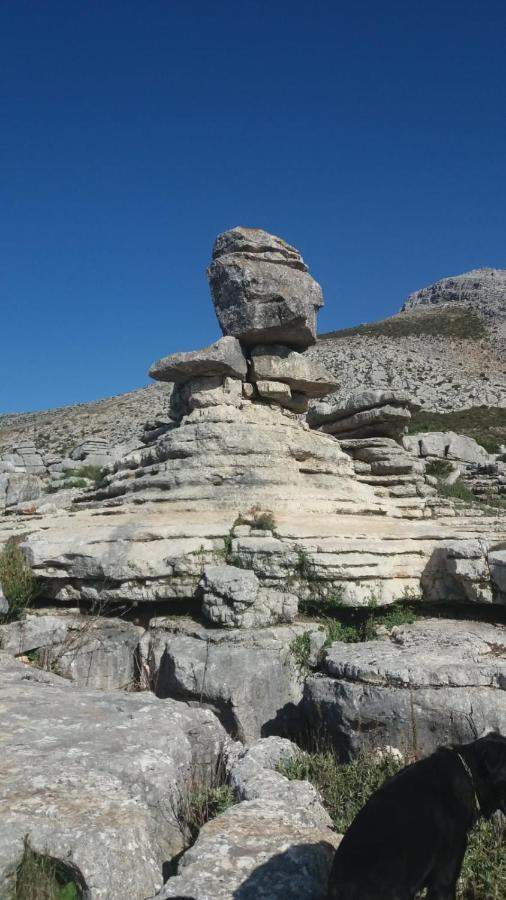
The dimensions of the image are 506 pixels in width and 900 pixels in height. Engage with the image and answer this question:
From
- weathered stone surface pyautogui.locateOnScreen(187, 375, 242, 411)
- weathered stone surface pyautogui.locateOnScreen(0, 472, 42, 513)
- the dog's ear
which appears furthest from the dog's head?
weathered stone surface pyautogui.locateOnScreen(0, 472, 42, 513)

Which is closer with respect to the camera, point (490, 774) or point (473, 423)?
point (490, 774)

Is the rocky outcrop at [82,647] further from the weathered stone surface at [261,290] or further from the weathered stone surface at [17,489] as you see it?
the weathered stone surface at [17,489]

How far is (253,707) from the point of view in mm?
6707

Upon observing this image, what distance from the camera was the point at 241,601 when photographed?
24.1ft

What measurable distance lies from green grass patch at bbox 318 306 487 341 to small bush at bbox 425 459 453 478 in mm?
52474

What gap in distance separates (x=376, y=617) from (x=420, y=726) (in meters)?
2.19

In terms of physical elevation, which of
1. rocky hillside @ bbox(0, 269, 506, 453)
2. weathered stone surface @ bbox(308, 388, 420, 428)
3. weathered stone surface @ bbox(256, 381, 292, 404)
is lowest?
weathered stone surface @ bbox(256, 381, 292, 404)

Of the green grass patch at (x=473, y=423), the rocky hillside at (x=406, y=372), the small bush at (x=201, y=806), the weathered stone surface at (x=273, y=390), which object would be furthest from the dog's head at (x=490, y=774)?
the rocky hillside at (x=406, y=372)

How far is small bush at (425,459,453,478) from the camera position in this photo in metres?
20.8

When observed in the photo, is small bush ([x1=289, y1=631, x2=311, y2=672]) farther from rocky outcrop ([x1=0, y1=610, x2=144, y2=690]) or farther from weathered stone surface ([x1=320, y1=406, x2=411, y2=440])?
weathered stone surface ([x1=320, y1=406, x2=411, y2=440])

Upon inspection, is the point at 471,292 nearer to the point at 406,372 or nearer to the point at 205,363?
the point at 406,372

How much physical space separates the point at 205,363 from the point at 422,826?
27.2 feet

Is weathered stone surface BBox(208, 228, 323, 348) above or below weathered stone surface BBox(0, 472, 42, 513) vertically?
above

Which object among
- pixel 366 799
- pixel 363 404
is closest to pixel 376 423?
pixel 363 404
